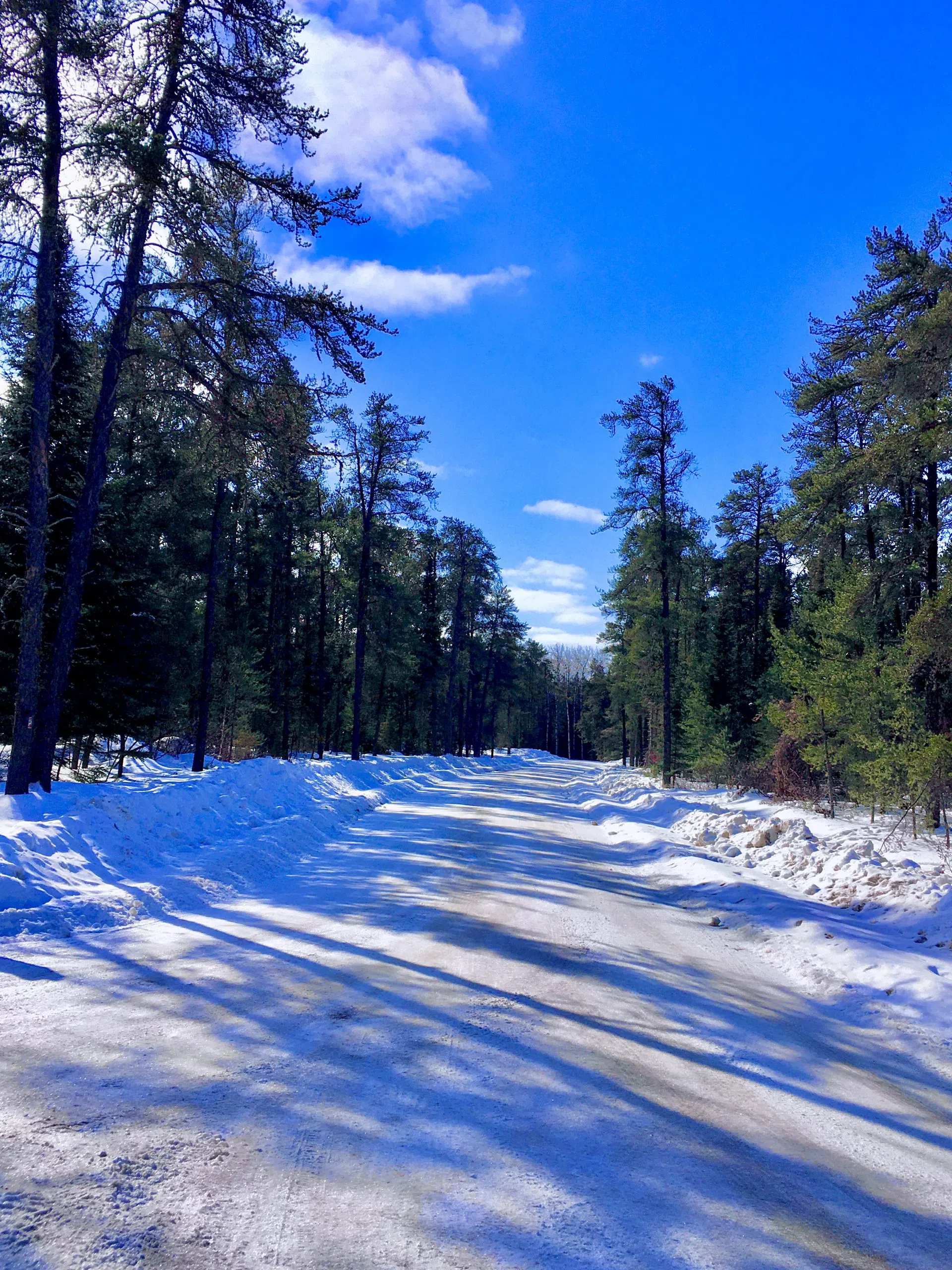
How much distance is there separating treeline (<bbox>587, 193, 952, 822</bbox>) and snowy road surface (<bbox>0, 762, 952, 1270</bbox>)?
7966 millimetres

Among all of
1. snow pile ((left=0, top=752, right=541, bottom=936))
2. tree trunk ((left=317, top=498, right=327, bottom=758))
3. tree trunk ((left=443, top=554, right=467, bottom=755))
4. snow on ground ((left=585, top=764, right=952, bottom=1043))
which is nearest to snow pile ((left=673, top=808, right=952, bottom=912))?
snow on ground ((left=585, top=764, right=952, bottom=1043))

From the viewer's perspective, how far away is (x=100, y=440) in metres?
9.93

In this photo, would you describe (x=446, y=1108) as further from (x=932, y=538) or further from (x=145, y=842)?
(x=932, y=538)

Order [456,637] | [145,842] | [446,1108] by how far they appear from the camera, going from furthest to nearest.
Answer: [456,637]
[145,842]
[446,1108]

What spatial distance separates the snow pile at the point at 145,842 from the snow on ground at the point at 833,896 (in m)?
5.93

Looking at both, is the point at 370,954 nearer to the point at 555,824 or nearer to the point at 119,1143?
the point at 119,1143

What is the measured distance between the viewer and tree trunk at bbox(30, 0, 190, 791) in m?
9.69

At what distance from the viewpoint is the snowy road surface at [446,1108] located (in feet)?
8.09

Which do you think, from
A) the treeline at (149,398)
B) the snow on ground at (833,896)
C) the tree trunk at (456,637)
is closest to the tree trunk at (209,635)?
the treeline at (149,398)

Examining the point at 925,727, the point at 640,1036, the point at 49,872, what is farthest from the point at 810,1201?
the point at 925,727

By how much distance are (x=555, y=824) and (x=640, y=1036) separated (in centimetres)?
1160

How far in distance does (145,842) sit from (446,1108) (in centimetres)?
668

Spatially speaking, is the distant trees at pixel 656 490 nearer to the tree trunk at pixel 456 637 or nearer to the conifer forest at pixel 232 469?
the conifer forest at pixel 232 469

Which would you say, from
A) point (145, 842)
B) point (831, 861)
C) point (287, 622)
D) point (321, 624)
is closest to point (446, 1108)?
point (145, 842)
